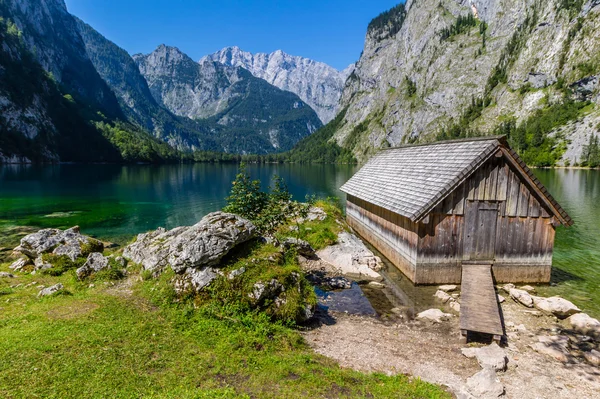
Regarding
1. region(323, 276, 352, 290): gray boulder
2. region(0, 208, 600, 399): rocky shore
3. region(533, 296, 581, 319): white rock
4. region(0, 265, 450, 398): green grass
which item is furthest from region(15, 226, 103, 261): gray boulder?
region(533, 296, 581, 319): white rock

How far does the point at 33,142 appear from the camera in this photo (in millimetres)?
166375

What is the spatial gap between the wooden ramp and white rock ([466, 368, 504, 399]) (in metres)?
2.74

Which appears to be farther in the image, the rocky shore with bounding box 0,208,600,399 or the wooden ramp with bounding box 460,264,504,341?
the wooden ramp with bounding box 460,264,504,341

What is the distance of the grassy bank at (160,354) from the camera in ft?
25.9

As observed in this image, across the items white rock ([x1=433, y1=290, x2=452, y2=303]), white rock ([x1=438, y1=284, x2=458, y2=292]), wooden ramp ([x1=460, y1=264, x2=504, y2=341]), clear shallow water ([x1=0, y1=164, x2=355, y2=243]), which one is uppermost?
wooden ramp ([x1=460, y1=264, x2=504, y2=341])

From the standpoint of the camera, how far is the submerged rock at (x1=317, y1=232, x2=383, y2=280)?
21.2 m

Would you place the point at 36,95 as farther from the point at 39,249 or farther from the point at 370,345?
the point at 370,345

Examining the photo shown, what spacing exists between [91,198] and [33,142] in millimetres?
146265

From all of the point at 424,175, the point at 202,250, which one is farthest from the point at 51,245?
the point at 424,175

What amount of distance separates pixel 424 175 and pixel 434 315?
928 cm

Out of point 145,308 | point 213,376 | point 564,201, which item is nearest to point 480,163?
point 213,376

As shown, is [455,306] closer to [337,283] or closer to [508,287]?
[508,287]

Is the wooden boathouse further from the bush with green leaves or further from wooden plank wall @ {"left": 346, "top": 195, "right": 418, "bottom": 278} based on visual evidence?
the bush with green leaves

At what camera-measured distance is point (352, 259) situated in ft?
73.9
